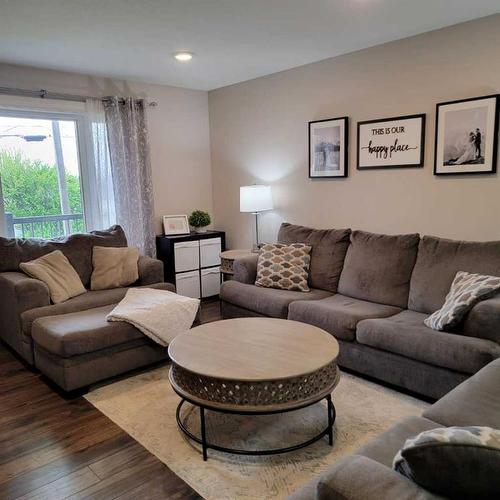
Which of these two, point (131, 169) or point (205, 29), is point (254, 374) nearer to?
point (205, 29)

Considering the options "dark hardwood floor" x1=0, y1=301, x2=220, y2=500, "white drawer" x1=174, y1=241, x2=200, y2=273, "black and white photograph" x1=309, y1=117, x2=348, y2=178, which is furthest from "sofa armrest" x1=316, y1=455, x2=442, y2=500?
"white drawer" x1=174, y1=241, x2=200, y2=273

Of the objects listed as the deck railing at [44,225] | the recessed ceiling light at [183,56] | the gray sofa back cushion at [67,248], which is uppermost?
the recessed ceiling light at [183,56]

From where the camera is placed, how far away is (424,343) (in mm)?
2508

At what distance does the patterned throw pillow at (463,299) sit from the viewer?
2492 mm

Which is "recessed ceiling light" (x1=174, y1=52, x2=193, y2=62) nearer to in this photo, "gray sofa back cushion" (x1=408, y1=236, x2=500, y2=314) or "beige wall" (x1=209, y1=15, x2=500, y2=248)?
"beige wall" (x1=209, y1=15, x2=500, y2=248)

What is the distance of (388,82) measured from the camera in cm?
351

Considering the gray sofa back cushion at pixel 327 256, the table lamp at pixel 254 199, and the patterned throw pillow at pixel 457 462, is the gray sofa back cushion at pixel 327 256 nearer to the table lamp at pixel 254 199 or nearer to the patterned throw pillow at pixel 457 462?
Result: the table lamp at pixel 254 199

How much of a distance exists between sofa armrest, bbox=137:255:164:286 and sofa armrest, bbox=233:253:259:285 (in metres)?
0.70

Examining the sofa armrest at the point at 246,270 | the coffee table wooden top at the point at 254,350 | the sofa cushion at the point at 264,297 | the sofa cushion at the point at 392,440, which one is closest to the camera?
the sofa cushion at the point at 392,440

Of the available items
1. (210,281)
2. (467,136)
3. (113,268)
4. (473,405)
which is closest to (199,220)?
(210,281)

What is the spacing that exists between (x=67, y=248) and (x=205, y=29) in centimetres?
211

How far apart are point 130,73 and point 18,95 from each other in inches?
40.4

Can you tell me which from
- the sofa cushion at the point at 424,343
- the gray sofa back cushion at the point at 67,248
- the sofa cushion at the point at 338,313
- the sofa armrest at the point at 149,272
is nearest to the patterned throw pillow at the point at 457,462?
the sofa cushion at the point at 424,343

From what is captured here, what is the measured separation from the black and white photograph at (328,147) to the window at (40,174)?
2.33 m
